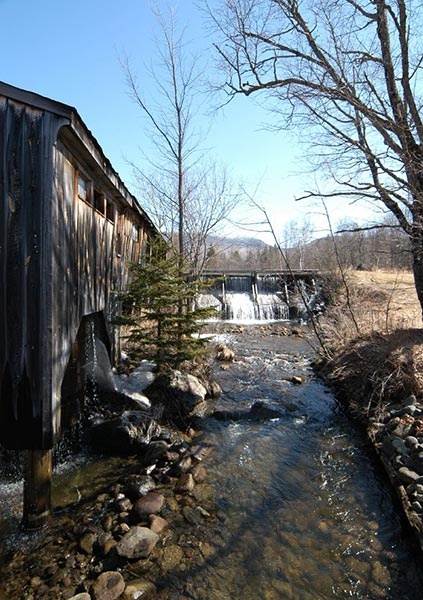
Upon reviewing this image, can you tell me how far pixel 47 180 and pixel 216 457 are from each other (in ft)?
15.8

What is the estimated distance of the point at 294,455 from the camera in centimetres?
590

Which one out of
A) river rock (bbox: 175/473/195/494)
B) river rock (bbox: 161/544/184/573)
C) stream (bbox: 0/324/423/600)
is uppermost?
river rock (bbox: 175/473/195/494)

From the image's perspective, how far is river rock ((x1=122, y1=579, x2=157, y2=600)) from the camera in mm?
3107

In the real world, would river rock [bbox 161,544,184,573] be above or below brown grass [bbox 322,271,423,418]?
below

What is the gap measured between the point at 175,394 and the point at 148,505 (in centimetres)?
299

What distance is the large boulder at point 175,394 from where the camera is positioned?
23.2 ft

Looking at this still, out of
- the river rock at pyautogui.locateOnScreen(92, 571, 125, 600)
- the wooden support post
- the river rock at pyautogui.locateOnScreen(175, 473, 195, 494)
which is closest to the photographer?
the river rock at pyautogui.locateOnScreen(92, 571, 125, 600)

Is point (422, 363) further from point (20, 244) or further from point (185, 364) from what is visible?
point (20, 244)

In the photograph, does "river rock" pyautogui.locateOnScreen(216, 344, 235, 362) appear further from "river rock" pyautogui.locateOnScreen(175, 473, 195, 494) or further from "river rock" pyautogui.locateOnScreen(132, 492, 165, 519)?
"river rock" pyautogui.locateOnScreen(132, 492, 165, 519)

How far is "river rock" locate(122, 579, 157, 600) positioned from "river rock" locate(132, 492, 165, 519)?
2.90ft

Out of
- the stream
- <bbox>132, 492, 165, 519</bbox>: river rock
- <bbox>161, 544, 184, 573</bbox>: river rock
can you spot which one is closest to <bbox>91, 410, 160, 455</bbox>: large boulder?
the stream

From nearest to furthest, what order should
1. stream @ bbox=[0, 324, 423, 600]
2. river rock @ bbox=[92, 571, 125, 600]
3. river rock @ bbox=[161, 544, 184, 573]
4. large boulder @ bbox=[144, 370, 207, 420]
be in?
1. river rock @ bbox=[92, 571, 125, 600]
2. stream @ bbox=[0, 324, 423, 600]
3. river rock @ bbox=[161, 544, 184, 573]
4. large boulder @ bbox=[144, 370, 207, 420]

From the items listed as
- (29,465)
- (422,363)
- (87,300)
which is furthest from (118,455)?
(422,363)

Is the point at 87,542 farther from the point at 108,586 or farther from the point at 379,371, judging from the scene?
the point at 379,371
